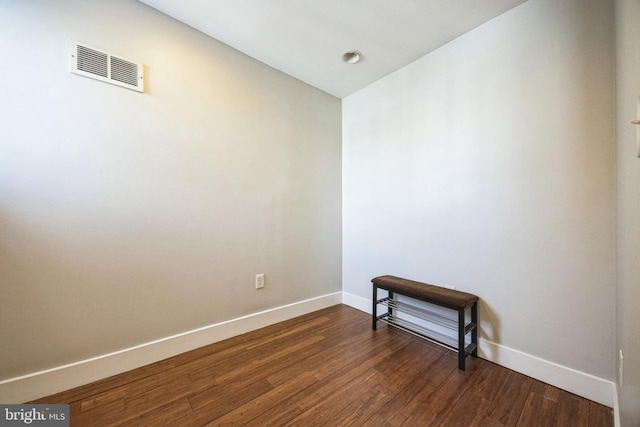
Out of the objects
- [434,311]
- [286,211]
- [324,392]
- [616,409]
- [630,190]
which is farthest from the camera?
[286,211]

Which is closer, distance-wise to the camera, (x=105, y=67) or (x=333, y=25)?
(x=105, y=67)

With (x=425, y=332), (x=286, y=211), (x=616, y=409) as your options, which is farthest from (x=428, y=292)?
(x=286, y=211)

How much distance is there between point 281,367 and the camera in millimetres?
1697

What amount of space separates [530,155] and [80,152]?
2896 millimetres

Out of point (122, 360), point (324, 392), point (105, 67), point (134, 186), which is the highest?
point (105, 67)

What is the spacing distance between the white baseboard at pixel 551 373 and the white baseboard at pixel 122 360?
1.75 m

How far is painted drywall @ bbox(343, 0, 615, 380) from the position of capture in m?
1.39

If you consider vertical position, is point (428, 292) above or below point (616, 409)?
above

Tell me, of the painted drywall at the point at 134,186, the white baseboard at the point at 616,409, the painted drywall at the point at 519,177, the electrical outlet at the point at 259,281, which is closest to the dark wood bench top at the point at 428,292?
the painted drywall at the point at 519,177

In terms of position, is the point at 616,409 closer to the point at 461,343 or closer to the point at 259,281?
the point at 461,343

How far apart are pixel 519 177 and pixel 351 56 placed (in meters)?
1.72

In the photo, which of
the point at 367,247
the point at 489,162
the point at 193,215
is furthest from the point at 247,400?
the point at 489,162

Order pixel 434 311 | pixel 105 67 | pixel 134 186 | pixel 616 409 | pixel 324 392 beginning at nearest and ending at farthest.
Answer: pixel 616 409 < pixel 324 392 < pixel 105 67 < pixel 134 186 < pixel 434 311

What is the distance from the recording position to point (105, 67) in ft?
5.15
